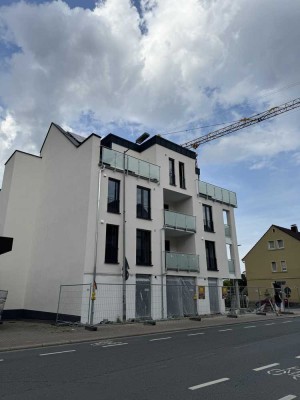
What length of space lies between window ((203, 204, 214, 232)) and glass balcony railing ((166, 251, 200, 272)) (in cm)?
325

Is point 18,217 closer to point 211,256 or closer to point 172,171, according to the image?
point 172,171

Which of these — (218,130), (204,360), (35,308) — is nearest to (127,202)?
(35,308)

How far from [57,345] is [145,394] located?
6.22 meters

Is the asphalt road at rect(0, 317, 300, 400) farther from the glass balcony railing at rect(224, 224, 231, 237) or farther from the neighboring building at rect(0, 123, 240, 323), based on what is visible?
the glass balcony railing at rect(224, 224, 231, 237)

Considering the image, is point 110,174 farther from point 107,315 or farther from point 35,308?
point 35,308

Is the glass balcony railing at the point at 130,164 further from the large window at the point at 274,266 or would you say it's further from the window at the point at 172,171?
the large window at the point at 274,266

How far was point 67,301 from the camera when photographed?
57.5ft

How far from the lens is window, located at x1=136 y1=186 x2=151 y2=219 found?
21.2 m

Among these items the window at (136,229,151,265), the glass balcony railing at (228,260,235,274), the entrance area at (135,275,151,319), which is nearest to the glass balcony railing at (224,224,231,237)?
the glass balcony railing at (228,260,235,274)

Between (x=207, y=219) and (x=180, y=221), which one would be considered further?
(x=207, y=219)

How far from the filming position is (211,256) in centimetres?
2503

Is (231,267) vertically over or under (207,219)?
under

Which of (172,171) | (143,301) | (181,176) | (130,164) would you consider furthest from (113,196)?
(181,176)

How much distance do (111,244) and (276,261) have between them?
31.5 m
